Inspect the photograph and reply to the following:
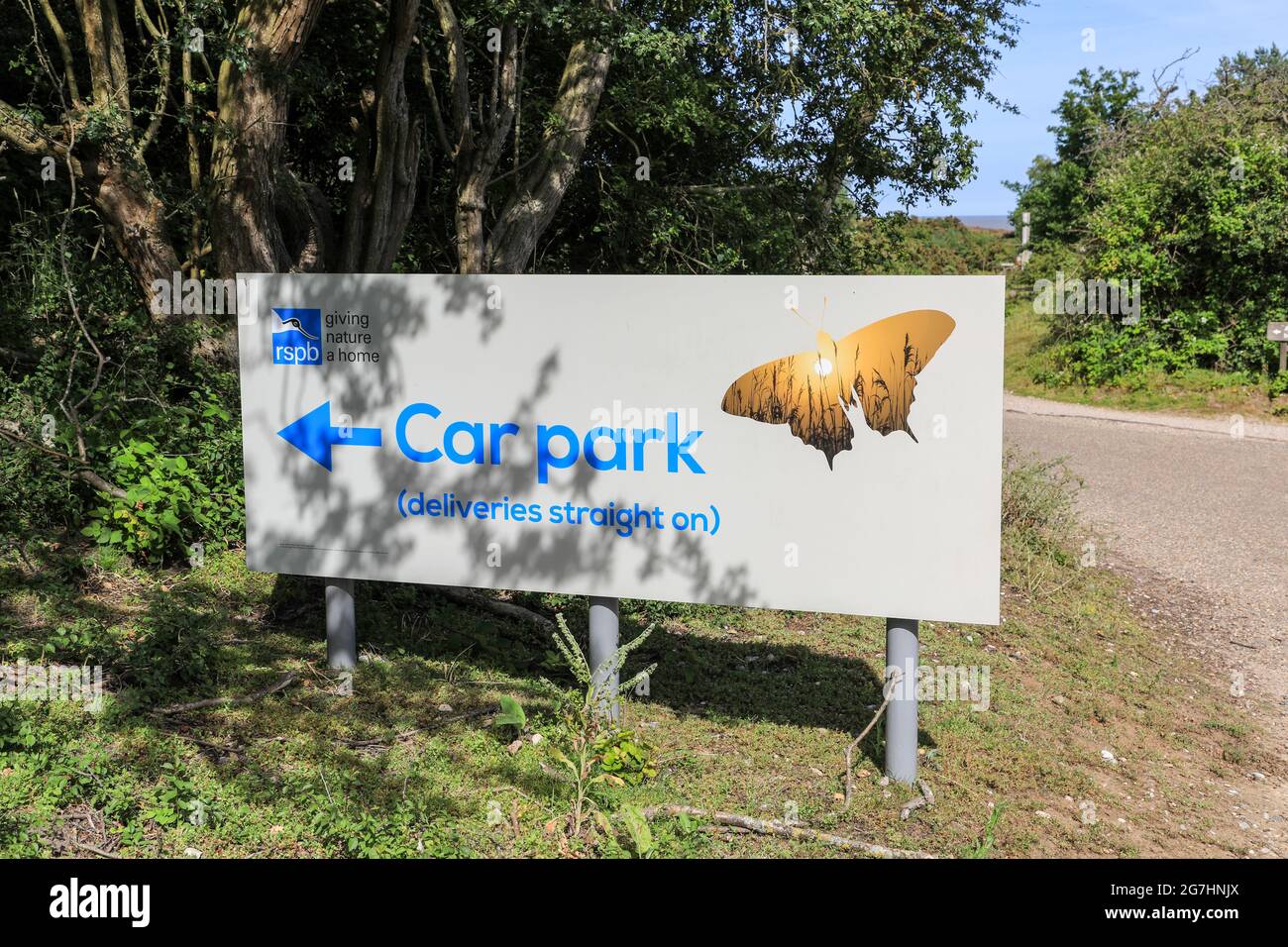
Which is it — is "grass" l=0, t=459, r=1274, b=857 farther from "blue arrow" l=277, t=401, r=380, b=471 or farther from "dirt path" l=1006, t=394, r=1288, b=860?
"blue arrow" l=277, t=401, r=380, b=471

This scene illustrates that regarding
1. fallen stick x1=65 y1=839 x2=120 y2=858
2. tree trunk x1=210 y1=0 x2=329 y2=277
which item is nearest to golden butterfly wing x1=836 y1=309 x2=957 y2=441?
fallen stick x1=65 y1=839 x2=120 y2=858

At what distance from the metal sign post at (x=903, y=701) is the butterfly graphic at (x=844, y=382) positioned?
829 mm

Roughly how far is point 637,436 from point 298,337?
1.86m

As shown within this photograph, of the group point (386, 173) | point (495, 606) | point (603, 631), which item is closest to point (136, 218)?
point (386, 173)

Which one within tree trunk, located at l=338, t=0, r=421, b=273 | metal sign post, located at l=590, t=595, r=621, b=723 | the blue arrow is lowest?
metal sign post, located at l=590, t=595, r=621, b=723

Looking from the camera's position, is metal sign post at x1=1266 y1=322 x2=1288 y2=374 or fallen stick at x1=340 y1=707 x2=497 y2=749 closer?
fallen stick at x1=340 y1=707 x2=497 y2=749

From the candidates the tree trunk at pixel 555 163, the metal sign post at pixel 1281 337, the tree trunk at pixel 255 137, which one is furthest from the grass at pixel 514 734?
the metal sign post at pixel 1281 337

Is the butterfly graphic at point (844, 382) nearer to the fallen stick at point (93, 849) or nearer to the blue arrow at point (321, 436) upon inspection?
the blue arrow at point (321, 436)

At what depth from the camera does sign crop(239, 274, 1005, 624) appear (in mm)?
4840

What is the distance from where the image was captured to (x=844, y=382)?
4930mm

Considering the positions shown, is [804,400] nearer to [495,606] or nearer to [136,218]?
[495,606]

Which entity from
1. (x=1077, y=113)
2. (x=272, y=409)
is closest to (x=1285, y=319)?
(x=272, y=409)

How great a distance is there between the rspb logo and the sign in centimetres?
1

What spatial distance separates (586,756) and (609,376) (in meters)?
1.75
